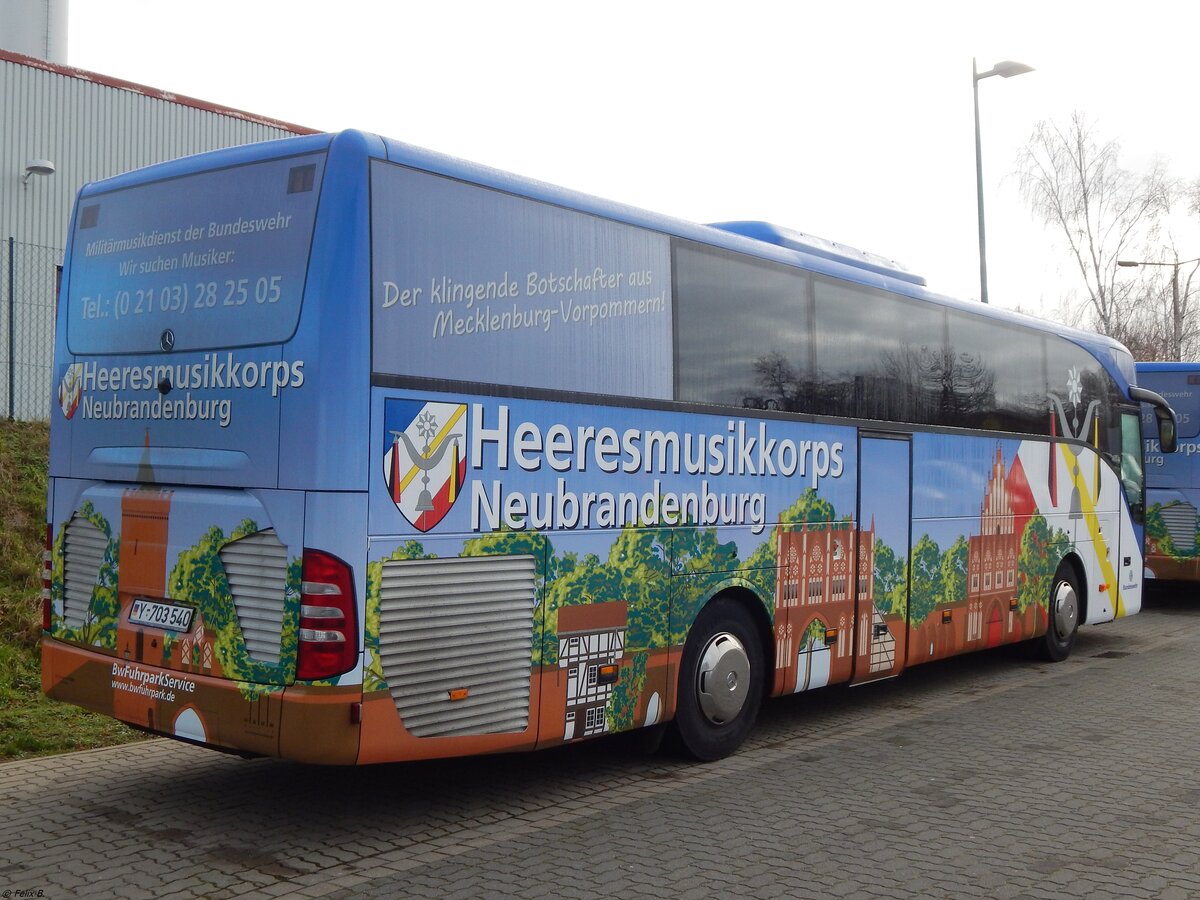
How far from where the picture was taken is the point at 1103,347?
13.8 metres

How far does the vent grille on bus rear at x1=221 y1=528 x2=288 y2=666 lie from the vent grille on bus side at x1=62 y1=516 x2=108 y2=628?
1083 mm

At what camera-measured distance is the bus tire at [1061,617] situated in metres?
12.8

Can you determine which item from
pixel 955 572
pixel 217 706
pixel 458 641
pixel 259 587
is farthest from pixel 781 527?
pixel 217 706

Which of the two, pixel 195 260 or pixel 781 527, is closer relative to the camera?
pixel 195 260

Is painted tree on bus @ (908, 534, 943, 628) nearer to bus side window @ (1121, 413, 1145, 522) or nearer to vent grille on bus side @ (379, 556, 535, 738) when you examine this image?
vent grille on bus side @ (379, 556, 535, 738)

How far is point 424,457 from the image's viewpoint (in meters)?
6.08

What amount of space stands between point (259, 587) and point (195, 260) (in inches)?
70.1

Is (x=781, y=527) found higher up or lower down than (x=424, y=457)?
lower down

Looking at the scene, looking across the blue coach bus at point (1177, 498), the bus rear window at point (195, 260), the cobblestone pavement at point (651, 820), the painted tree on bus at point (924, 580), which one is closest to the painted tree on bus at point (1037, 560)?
the painted tree on bus at point (924, 580)

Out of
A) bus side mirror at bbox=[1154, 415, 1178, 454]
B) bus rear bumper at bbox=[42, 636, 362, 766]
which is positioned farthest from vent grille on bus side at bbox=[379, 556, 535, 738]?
A: bus side mirror at bbox=[1154, 415, 1178, 454]

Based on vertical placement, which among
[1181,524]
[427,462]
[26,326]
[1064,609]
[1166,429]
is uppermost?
[26,326]

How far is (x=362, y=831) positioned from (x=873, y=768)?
11.0ft

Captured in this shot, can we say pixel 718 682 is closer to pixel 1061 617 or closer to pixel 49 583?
pixel 49 583

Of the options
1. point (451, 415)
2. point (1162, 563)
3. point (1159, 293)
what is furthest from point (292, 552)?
point (1159, 293)
